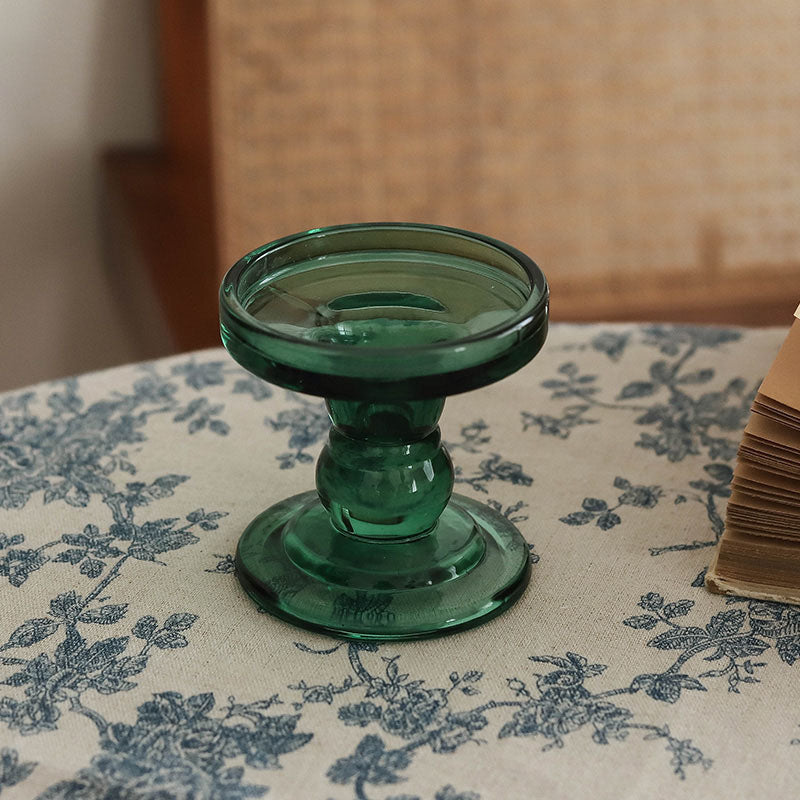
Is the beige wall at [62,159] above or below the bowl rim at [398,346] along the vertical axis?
below

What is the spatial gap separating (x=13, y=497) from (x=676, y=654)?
1.25 ft

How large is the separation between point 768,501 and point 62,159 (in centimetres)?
129

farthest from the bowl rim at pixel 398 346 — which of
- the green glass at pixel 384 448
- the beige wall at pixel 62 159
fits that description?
the beige wall at pixel 62 159

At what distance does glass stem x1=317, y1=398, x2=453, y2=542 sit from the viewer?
556 mm

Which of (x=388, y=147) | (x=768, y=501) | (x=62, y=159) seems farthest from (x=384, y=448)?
(x=62, y=159)

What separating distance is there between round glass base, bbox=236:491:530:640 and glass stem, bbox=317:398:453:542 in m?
0.02

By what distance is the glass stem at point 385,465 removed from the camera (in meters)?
0.56

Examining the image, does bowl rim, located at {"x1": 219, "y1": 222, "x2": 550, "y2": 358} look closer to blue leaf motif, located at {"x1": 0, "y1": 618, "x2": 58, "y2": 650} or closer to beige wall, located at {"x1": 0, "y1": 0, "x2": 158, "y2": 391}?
blue leaf motif, located at {"x1": 0, "y1": 618, "x2": 58, "y2": 650}

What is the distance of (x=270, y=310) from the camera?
57 centimetres

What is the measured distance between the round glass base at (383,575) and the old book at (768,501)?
0.11m

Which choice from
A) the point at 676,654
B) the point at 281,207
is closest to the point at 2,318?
the point at 281,207

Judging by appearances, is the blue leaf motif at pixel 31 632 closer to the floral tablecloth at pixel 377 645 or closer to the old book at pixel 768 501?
the floral tablecloth at pixel 377 645

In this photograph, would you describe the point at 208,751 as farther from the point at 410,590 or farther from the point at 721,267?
the point at 721,267

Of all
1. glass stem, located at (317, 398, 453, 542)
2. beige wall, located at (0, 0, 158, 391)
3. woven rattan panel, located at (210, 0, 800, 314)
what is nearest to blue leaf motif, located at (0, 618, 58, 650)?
glass stem, located at (317, 398, 453, 542)
